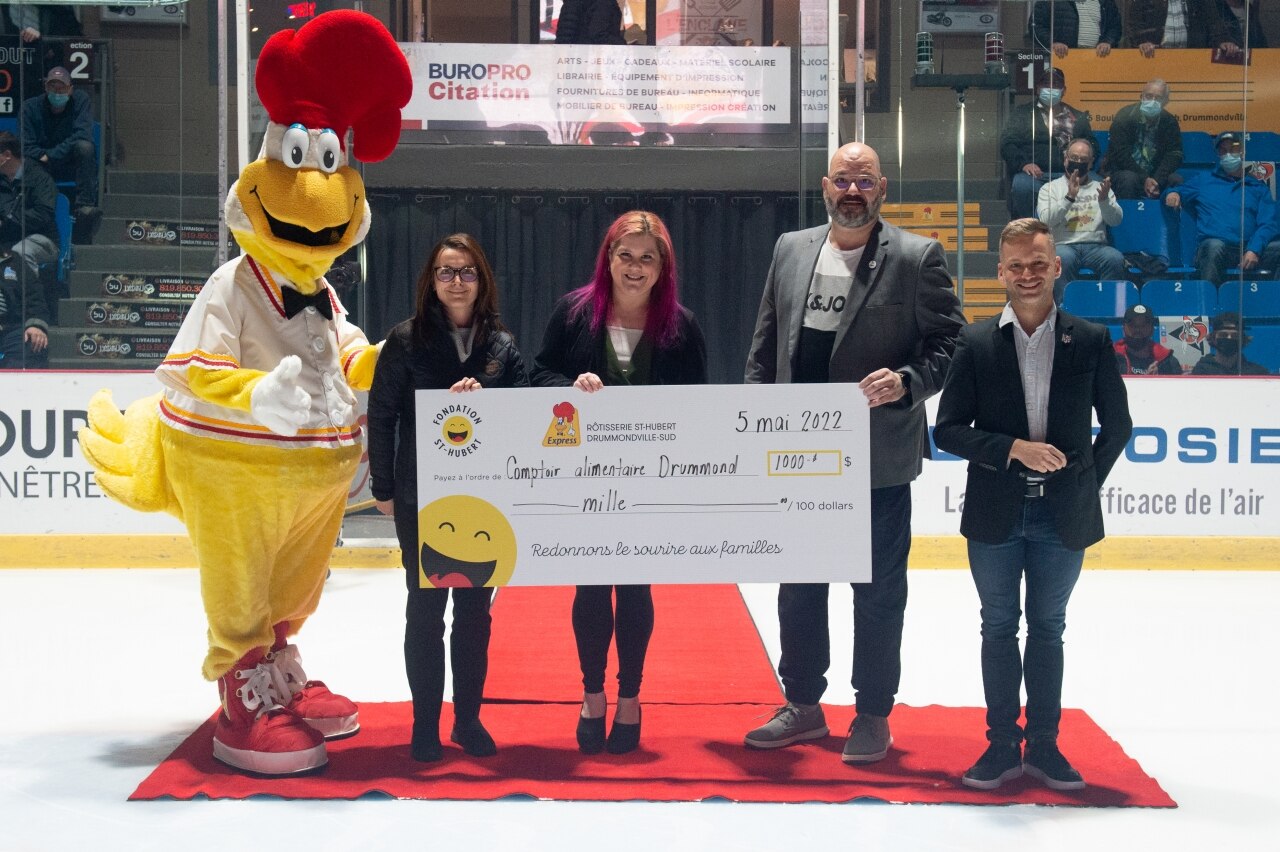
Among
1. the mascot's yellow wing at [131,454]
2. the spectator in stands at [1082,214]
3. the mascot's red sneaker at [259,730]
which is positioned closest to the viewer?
the mascot's red sneaker at [259,730]

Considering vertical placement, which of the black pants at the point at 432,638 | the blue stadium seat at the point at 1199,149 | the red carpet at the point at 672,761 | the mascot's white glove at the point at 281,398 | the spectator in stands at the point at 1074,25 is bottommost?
the red carpet at the point at 672,761

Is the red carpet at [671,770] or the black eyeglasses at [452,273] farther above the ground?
the black eyeglasses at [452,273]

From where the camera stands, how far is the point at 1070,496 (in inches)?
114

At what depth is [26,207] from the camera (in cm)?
612

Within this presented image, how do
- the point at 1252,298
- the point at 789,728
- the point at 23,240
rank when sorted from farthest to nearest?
1. the point at 1252,298
2. the point at 23,240
3. the point at 789,728

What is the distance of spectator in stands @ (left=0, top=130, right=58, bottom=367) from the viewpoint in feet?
19.9

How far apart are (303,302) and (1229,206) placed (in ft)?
16.2

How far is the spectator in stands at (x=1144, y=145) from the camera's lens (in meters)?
6.43

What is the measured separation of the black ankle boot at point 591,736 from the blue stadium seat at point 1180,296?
4164mm

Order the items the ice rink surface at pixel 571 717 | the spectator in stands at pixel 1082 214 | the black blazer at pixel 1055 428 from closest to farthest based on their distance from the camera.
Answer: the ice rink surface at pixel 571 717 < the black blazer at pixel 1055 428 < the spectator in stands at pixel 1082 214

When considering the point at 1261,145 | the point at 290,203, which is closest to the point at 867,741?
the point at 290,203

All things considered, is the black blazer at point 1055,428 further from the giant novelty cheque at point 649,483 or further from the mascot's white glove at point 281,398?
the mascot's white glove at point 281,398

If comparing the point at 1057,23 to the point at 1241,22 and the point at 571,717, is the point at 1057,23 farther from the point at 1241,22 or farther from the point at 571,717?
the point at 571,717

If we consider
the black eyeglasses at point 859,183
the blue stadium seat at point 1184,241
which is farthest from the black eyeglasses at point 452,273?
the blue stadium seat at point 1184,241
